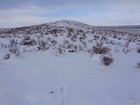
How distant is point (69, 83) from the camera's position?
5.72 m

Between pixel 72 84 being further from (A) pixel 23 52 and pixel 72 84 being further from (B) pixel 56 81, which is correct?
(A) pixel 23 52

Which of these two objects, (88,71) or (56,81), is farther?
(88,71)

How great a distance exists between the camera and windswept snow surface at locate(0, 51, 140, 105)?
4730 mm

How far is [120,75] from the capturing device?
6684 millimetres

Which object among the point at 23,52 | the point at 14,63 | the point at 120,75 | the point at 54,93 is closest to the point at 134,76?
the point at 120,75

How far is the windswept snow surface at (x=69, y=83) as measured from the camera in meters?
4.73

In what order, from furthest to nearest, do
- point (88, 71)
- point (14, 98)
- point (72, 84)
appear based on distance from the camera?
point (88, 71), point (72, 84), point (14, 98)

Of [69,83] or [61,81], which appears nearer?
[69,83]

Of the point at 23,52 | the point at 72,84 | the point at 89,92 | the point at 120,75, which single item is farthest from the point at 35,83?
the point at 23,52

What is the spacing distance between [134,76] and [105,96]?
6.61 feet

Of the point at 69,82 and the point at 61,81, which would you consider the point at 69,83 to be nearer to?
the point at 69,82

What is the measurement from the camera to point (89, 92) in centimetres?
512

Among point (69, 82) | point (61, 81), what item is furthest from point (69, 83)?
point (61, 81)

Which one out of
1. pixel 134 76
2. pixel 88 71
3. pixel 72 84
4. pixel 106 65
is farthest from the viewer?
pixel 106 65
